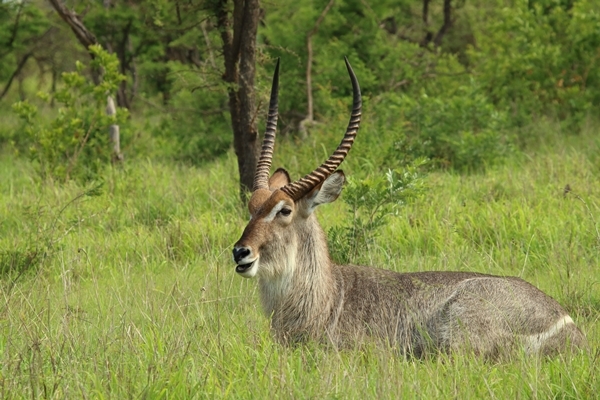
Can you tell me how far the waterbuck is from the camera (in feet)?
14.2

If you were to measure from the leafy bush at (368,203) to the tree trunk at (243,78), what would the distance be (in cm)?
158

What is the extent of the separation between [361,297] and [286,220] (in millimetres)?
601

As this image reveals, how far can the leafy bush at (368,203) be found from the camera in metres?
5.82

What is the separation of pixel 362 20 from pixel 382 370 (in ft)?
26.5

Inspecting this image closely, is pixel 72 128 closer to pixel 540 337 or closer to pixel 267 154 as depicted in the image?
pixel 267 154

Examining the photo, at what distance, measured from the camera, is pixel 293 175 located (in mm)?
8055

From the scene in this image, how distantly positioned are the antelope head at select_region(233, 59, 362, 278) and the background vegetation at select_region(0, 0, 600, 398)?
0.32 m

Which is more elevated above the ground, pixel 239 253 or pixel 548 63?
pixel 239 253

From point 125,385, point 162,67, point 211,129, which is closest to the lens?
point 125,385

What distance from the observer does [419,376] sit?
3.86m

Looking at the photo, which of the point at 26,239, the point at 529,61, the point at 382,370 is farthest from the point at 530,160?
the point at 382,370

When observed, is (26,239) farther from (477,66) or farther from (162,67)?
(477,66)

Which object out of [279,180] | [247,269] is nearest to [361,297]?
[247,269]

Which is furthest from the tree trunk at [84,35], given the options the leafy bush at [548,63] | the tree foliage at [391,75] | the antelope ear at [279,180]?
the leafy bush at [548,63]
